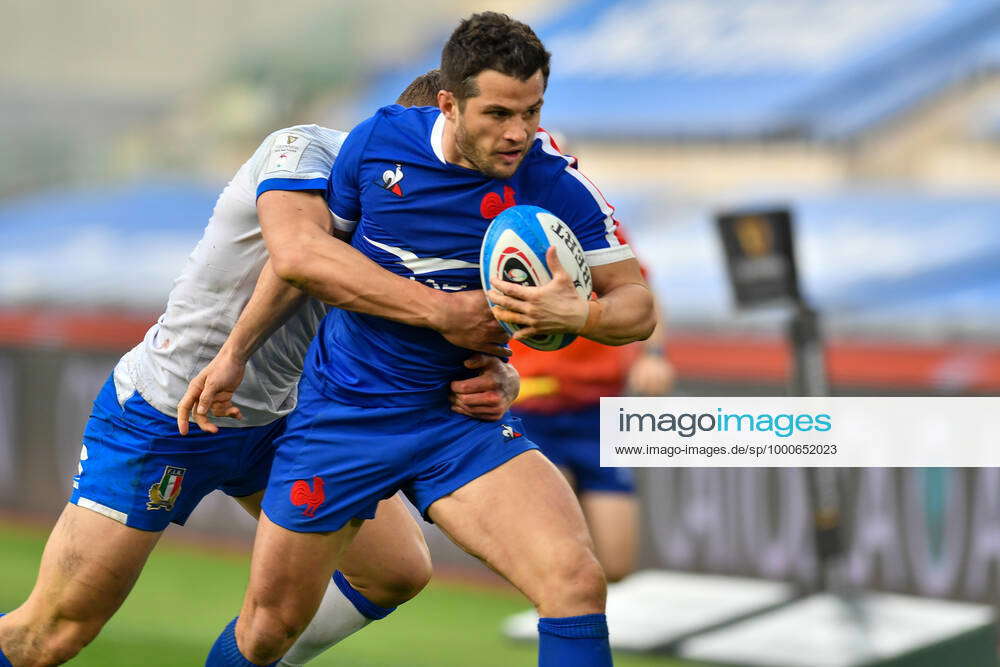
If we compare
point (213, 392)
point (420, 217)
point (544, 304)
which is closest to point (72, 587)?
point (213, 392)

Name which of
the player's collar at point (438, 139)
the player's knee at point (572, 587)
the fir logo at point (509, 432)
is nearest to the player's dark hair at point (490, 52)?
the player's collar at point (438, 139)

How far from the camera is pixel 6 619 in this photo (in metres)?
4.19

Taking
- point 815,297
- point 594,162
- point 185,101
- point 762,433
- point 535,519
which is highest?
point 185,101

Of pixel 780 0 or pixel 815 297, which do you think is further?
pixel 780 0

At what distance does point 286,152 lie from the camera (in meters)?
3.99

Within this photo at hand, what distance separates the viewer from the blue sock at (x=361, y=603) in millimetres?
4645

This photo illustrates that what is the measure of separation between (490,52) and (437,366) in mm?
878

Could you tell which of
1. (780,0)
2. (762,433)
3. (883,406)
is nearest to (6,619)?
(762,433)

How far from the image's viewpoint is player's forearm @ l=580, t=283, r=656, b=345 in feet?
12.2

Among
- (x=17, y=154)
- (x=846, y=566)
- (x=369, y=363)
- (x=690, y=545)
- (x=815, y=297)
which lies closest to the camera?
(x=369, y=363)

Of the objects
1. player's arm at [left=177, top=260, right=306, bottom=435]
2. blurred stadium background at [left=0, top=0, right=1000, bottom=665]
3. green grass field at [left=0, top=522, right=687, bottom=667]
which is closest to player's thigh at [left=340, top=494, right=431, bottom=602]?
player's arm at [left=177, top=260, right=306, bottom=435]

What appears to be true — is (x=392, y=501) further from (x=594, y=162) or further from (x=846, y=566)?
(x=594, y=162)

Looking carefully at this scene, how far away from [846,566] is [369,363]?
316 cm

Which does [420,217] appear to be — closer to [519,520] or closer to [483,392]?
[483,392]
